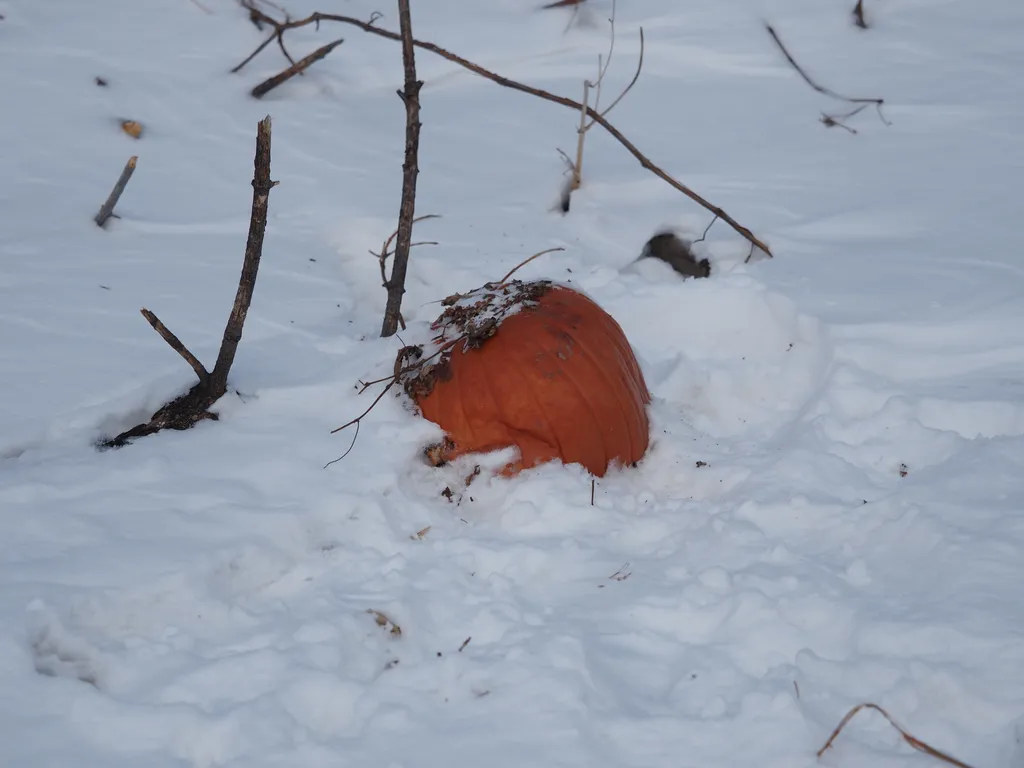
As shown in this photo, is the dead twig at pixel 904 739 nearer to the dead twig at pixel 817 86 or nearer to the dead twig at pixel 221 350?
the dead twig at pixel 221 350

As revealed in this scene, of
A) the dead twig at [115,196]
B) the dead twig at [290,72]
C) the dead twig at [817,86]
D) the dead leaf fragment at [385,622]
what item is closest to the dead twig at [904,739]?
the dead leaf fragment at [385,622]

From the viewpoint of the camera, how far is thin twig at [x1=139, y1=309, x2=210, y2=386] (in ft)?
9.00

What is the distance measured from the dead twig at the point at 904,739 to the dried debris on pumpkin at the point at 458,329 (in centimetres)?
147

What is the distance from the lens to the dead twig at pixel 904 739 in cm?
178

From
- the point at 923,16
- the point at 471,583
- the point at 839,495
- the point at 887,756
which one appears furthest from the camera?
the point at 923,16

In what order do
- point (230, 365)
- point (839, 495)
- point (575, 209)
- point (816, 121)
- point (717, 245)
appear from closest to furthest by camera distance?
point (839, 495)
point (230, 365)
point (717, 245)
point (575, 209)
point (816, 121)

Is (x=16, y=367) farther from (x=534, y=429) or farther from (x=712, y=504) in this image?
(x=712, y=504)

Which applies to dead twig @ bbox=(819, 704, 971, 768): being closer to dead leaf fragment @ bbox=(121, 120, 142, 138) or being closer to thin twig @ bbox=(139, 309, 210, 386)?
thin twig @ bbox=(139, 309, 210, 386)

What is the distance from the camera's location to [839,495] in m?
2.68

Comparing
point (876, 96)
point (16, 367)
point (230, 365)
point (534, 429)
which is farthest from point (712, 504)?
point (876, 96)

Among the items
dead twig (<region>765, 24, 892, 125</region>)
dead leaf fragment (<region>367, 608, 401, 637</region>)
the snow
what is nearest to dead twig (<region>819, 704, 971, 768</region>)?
the snow

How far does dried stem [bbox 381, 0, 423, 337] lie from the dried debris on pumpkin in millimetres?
271

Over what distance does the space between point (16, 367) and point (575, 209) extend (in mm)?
2594

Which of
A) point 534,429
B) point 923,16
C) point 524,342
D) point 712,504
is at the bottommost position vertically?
point 712,504
